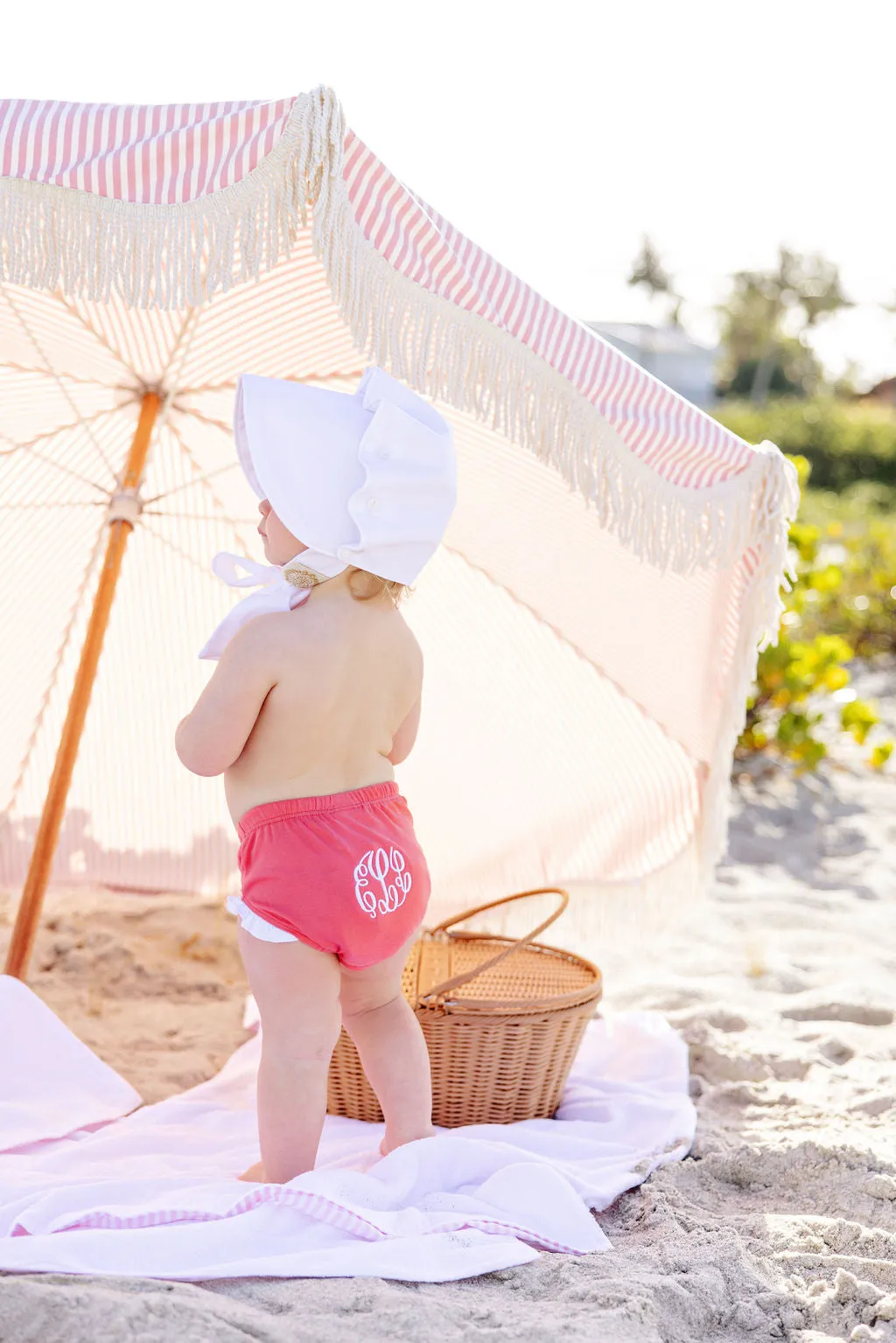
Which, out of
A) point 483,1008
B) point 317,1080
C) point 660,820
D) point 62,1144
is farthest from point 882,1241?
point 62,1144

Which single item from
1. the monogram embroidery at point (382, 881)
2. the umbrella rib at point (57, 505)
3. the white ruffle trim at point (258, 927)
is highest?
the umbrella rib at point (57, 505)

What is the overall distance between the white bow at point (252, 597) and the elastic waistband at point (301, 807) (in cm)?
33

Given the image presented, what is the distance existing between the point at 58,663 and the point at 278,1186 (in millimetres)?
1793

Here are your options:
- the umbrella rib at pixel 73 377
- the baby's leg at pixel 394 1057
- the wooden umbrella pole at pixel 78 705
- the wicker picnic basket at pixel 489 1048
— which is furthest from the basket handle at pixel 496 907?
the umbrella rib at pixel 73 377

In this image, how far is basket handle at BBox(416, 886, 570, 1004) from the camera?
2980 millimetres

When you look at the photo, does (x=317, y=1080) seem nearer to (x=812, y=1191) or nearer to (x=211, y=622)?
(x=812, y=1191)

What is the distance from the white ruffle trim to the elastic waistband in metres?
0.15

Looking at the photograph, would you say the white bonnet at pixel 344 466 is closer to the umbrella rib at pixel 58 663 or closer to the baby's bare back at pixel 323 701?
the baby's bare back at pixel 323 701

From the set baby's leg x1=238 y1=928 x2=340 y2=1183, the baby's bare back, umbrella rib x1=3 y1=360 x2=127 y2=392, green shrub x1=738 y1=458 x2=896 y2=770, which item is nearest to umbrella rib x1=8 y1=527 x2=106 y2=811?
umbrella rib x1=3 y1=360 x2=127 y2=392

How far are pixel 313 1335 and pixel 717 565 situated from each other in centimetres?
180

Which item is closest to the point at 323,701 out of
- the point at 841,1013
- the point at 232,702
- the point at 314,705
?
the point at 314,705

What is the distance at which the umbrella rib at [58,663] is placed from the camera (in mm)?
3631

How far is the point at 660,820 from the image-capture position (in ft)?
12.2

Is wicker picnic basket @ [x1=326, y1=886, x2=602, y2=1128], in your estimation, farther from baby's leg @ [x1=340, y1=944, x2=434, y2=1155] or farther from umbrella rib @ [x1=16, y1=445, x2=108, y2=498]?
umbrella rib @ [x1=16, y1=445, x2=108, y2=498]
